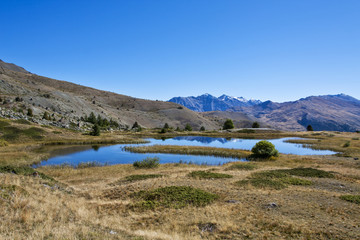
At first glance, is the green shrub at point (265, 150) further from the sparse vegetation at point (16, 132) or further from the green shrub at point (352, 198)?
the sparse vegetation at point (16, 132)

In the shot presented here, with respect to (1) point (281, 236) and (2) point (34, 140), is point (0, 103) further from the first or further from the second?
(1) point (281, 236)

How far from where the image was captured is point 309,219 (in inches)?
468

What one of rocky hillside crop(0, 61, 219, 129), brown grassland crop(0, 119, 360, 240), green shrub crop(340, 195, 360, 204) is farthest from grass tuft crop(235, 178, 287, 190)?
rocky hillside crop(0, 61, 219, 129)

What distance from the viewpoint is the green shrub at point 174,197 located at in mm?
14771

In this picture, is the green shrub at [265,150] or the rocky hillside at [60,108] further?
the rocky hillside at [60,108]

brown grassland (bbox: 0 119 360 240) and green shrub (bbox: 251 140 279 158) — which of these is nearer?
brown grassland (bbox: 0 119 360 240)

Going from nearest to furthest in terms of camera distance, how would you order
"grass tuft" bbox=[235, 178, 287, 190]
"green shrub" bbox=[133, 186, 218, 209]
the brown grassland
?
the brown grassland < "green shrub" bbox=[133, 186, 218, 209] < "grass tuft" bbox=[235, 178, 287, 190]

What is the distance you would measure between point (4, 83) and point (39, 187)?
150135mm

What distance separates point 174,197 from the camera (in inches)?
625

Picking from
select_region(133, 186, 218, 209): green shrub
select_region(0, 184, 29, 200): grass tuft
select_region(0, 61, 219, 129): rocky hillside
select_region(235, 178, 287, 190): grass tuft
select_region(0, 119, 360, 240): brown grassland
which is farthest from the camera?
select_region(0, 61, 219, 129): rocky hillside

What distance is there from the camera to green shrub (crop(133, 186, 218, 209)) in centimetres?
1477

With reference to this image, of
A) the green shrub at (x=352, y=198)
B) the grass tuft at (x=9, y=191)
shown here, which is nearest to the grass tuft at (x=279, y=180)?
the green shrub at (x=352, y=198)

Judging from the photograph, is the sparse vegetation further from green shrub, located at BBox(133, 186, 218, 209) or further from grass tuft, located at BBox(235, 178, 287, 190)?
grass tuft, located at BBox(235, 178, 287, 190)

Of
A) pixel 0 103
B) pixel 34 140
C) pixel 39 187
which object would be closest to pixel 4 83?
pixel 0 103
